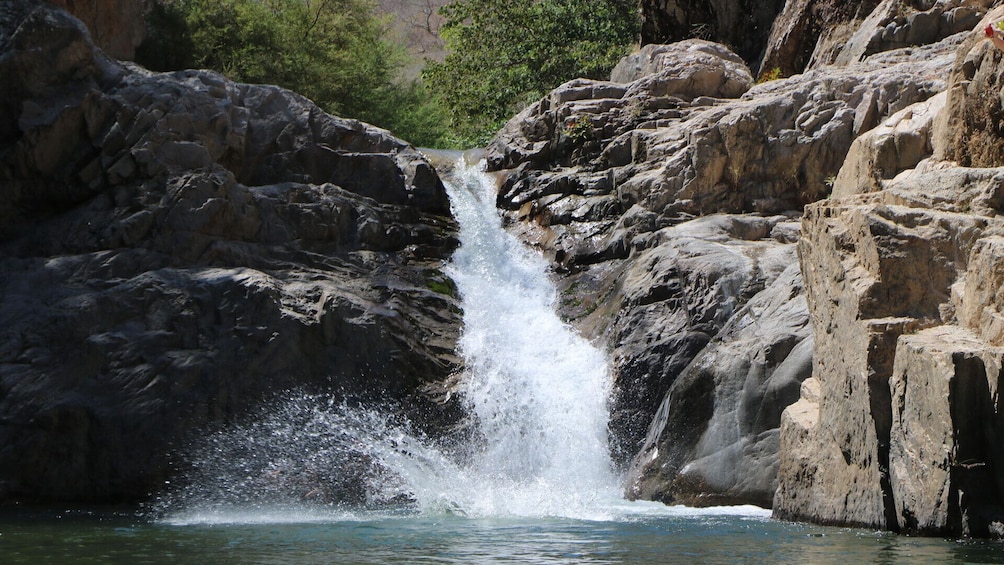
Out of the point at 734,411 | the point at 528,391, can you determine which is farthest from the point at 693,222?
the point at 734,411

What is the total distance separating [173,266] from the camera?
50.3 feet

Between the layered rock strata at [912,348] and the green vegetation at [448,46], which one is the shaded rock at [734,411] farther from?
the green vegetation at [448,46]

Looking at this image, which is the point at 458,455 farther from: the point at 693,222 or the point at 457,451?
the point at 693,222

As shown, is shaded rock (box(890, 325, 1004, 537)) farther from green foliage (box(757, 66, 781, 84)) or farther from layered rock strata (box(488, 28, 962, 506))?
green foliage (box(757, 66, 781, 84))

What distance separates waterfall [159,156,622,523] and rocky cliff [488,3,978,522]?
0.51m

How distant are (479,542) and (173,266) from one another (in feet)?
29.2

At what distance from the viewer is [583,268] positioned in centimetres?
1717

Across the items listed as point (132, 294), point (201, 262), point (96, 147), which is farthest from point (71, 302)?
point (96, 147)

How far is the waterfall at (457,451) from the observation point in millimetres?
12383

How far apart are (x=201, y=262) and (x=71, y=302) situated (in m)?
1.95

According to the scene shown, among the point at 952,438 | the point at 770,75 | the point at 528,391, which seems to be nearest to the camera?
the point at 952,438

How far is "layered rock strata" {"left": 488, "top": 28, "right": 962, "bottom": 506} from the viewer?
1192 centimetres

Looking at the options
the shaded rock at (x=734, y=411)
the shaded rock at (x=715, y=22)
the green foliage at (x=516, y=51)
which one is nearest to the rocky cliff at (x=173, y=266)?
the shaded rock at (x=734, y=411)

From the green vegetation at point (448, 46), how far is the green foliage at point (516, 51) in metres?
0.03
